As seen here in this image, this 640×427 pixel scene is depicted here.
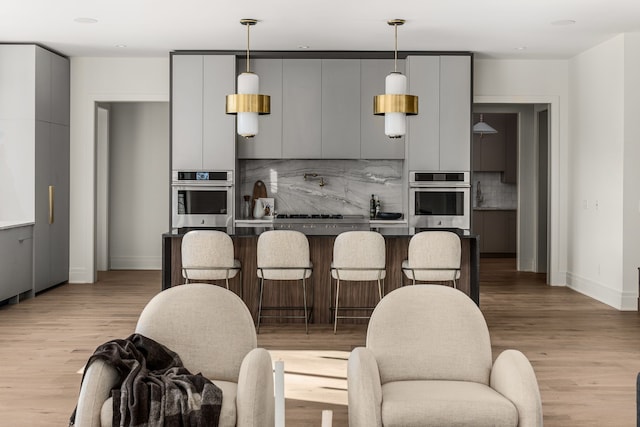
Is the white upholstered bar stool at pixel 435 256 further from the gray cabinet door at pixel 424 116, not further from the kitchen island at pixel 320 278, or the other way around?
the gray cabinet door at pixel 424 116

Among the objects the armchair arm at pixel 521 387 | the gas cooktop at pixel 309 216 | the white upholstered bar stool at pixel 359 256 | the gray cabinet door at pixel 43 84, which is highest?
the gray cabinet door at pixel 43 84

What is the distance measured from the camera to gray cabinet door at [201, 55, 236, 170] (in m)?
8.91

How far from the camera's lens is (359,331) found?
6566 millimetres

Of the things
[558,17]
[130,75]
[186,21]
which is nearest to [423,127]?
[558,17]

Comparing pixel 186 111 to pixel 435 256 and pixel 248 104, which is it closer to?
pixel 248 104

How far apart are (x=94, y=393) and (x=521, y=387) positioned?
5.54 ft

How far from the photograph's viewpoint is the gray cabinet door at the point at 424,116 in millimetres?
8883

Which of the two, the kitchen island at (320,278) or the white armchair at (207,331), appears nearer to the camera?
the white armchair at (207,331)

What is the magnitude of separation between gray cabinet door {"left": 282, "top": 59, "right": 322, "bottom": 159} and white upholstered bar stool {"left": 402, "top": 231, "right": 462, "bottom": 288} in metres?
3.06

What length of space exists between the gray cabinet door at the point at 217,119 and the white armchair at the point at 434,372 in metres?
5.61

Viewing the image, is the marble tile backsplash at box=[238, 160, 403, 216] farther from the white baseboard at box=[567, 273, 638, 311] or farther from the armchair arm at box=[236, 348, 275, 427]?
the armchair arm at box=[236, 348, 275, 427]

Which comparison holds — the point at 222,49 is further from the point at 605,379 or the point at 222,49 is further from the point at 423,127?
the point at 605,379

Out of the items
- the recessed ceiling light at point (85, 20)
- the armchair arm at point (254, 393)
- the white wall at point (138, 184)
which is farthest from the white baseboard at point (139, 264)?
the armchair arm at point (254, 393)

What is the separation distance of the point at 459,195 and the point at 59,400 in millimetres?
5600
